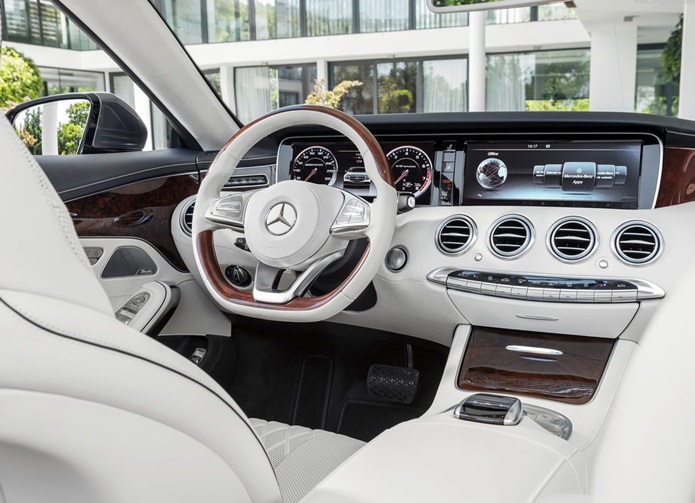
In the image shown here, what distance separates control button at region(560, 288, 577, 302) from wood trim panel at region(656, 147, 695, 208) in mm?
279

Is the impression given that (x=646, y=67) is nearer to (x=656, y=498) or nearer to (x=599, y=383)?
(x=599, y=383)

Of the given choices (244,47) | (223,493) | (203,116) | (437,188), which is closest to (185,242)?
(203,116)

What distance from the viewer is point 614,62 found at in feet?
32.4

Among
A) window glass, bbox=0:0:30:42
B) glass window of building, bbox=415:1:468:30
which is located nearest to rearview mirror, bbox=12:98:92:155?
window glass, bbox=0:0:30:42

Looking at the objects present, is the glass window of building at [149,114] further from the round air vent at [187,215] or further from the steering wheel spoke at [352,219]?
the steering wheel spoke at [352,219]

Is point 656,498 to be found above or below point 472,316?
above

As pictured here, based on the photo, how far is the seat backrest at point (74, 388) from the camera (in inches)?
18.5

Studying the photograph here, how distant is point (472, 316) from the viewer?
167cm

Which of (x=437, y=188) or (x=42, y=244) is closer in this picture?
(x=42, y=244)

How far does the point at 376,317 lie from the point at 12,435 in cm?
140

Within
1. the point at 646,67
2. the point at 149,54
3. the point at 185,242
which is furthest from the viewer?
the point at 646,67

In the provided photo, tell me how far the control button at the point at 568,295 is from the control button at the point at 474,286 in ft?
0.60

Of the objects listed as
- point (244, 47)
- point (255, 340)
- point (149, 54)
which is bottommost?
point (255, 340)

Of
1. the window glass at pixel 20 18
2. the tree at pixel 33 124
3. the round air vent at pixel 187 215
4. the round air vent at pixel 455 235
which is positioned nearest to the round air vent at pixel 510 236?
the round air vent at pixel 455 235
